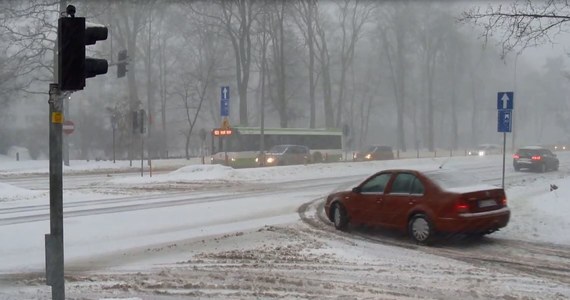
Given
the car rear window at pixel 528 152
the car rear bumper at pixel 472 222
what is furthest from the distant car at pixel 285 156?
the car rear bumper at pixel 472 222

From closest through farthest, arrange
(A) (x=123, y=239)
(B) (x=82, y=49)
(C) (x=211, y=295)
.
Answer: (B) (x=82, y=49)
(C) (x=211, y=295)
(A) (x=123, y=239)

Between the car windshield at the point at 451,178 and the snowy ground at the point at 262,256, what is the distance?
3.45 feet

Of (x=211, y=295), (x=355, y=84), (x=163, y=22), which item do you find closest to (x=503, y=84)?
(x=355, y=84)

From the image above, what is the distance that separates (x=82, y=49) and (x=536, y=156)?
101 feet

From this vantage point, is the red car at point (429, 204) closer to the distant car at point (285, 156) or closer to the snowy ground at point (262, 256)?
the snowy ground at point (262, 256)

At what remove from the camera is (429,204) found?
375 inches

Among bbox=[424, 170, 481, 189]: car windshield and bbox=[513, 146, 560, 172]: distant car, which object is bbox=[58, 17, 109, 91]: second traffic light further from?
bbox=[513, 146, 560, 172]: distant car

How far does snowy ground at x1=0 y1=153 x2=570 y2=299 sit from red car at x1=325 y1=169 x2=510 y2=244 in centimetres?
36

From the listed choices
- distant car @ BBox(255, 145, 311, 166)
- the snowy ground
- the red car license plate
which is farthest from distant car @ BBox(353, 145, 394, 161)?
the red car license plate

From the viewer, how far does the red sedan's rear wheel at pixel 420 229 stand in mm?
9508

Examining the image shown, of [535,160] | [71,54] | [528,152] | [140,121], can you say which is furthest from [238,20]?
[71,54]

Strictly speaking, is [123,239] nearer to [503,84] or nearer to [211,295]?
[211,295]

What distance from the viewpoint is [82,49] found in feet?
18.4

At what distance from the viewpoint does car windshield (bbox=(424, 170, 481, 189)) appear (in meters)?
9.75
